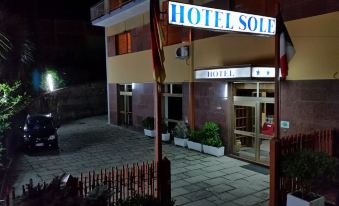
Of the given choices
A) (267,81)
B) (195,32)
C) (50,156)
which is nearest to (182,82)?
(195,32)

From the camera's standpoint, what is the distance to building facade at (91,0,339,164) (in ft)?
29.8

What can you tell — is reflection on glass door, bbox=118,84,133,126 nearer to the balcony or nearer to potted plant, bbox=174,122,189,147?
the balcony

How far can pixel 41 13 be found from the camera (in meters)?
30.2

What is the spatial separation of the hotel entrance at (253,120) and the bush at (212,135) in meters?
0.65

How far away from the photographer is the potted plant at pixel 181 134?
1436 cm

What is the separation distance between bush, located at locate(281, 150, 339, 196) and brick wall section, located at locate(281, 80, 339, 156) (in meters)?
2.23

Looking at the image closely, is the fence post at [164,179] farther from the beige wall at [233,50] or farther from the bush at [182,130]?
the bush at [182,130]

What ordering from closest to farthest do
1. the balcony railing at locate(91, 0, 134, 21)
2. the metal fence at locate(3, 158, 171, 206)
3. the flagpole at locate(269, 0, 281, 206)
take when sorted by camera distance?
the metal fence at locate(3, 158, 171, 206) → the flagpole at locate(269, 0, 281, 206) → the balcony railing at locate(91, 0, 134, 21)

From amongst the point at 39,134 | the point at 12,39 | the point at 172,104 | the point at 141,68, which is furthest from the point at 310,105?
the point at 12,39

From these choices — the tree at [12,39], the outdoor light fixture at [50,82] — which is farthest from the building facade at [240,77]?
the outdoor light fixture at [50,82]

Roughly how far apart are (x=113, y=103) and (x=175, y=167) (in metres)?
11.8

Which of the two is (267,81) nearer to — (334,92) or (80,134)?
(334,92)

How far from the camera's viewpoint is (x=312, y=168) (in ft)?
21.8

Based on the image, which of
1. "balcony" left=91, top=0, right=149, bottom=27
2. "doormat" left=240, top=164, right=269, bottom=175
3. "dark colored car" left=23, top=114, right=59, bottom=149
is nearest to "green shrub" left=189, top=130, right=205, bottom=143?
"doormat" left=240, top=164, right=269, bottom=175
